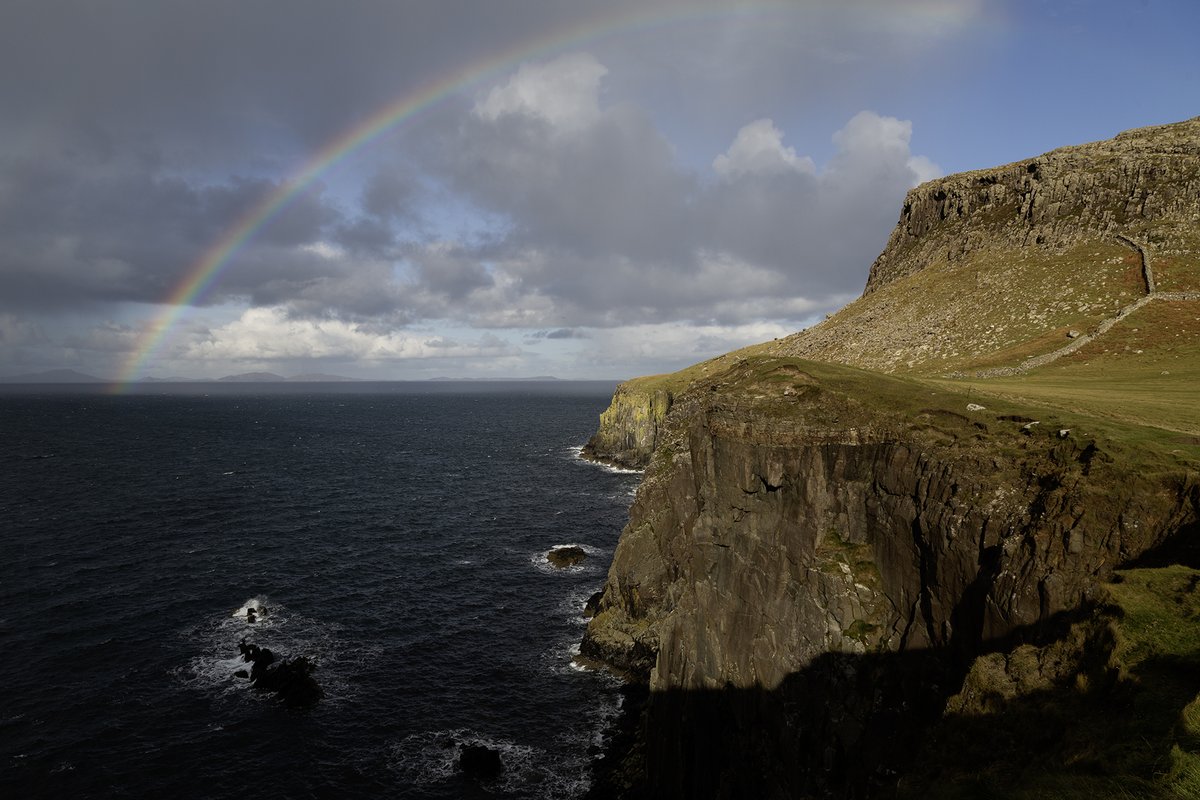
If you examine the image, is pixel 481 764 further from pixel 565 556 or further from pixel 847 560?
pixel 565 556

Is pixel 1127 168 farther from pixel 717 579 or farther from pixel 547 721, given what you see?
pixel 547 721


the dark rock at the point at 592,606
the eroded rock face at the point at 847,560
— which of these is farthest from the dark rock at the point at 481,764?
the dark rock at the point at 592,606

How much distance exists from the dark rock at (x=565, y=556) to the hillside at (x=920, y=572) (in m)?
17.6

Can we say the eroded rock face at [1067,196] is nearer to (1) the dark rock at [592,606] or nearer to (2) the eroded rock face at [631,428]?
(2) the eroded rock face at [631,428]

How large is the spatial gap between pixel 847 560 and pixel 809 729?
8462 mm

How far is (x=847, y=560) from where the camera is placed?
1254 inches

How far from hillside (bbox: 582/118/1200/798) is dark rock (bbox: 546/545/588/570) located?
17557mm

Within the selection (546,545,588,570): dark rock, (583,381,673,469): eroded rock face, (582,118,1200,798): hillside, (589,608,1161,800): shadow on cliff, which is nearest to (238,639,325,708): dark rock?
(582,118,1200,798): hillside

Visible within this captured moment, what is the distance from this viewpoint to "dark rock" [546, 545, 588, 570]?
2842 inches

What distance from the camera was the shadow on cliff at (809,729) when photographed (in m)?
25.5

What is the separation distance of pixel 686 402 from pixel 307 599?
44.3m

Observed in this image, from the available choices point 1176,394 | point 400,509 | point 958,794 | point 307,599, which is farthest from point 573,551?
point 958,794

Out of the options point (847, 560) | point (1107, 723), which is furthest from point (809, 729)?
point (1107, 723)

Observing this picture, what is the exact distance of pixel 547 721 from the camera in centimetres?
4459
